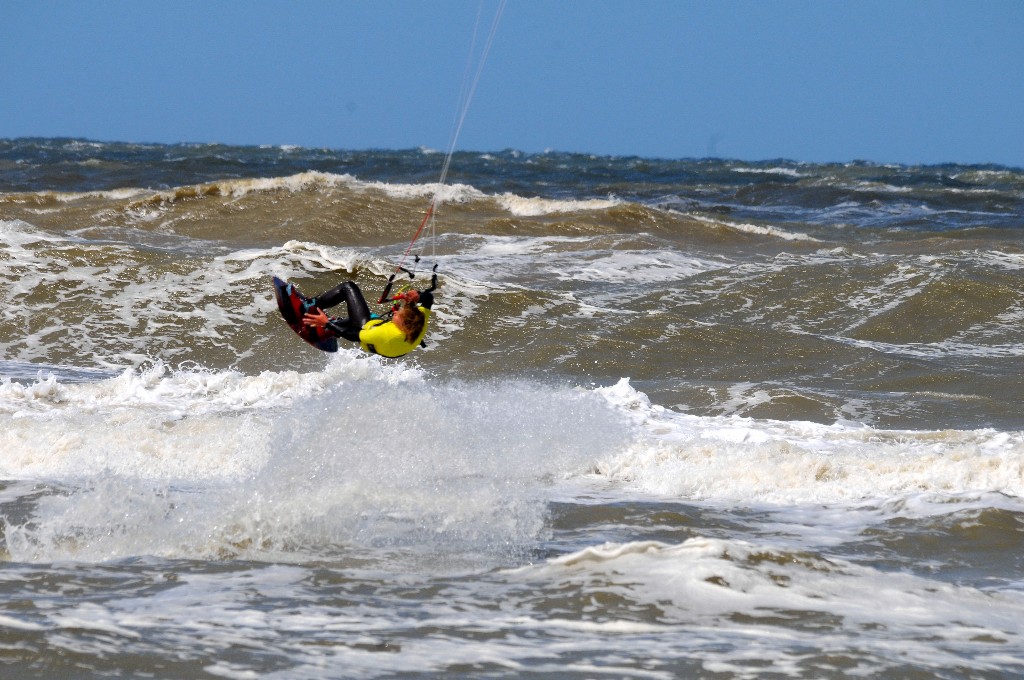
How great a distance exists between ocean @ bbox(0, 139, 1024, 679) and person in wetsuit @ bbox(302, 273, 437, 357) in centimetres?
72

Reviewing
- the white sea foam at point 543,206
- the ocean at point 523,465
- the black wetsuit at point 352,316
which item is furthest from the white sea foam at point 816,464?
the white sea foam at point 543,206

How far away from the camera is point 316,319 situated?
31.8ft

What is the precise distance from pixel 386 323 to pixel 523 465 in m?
1.70

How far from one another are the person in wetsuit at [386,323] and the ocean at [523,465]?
722mm

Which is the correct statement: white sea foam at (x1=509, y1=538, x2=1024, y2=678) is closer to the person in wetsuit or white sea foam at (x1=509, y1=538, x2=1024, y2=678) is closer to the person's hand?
the person in wetsuit

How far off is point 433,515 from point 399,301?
2139 millimetres

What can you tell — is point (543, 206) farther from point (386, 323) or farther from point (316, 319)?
point (386, 323)

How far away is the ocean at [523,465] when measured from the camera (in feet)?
17.6

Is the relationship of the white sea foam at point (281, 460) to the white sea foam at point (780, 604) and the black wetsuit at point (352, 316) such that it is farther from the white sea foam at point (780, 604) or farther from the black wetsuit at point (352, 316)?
the white sea foam at point (780, 604)

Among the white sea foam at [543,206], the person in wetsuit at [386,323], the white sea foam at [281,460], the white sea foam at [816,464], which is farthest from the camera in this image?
the white sea foam at [543,206]

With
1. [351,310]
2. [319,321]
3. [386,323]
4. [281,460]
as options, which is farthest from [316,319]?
[281,460]

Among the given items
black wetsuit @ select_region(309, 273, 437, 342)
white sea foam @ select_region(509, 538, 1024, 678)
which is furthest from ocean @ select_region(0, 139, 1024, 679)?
black wetsuit @ select_region(309, 273, 437, 342)

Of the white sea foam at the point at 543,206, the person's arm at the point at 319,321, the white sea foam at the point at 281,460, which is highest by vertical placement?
the white sea foam at the point at 543,206

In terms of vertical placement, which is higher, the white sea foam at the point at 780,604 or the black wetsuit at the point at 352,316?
the black wetsuit at the point at 352,316
